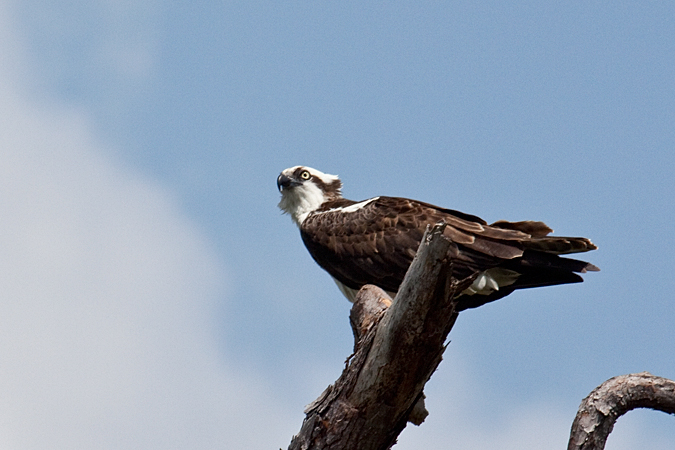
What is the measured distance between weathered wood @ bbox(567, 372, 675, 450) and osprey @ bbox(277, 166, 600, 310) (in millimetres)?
2774

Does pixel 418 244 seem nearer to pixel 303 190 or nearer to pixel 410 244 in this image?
pixel 410 244

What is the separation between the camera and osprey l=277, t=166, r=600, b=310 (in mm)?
7965

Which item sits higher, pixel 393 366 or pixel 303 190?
pixel 303 190

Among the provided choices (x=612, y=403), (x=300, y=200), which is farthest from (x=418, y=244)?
(x=612, y=403)

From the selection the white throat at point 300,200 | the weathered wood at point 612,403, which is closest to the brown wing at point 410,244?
the white throat at point 300,200

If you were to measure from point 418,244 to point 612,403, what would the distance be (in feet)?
12.0

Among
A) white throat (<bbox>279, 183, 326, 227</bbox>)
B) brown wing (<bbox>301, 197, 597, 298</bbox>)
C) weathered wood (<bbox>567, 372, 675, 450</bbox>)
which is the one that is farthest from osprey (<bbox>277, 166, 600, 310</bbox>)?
weathered wood (<bbox>567, 372, 675, 450</bbox>)

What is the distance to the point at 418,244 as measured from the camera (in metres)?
8.43

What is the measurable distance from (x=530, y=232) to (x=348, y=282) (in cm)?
192

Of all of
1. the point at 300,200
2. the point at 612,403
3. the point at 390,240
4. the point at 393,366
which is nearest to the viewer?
the point at 393,366

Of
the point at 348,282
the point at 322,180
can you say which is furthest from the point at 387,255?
the point at 322,180

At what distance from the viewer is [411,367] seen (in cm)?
483

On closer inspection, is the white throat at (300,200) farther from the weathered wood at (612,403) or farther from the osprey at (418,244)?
the weathered wood at (612,403)

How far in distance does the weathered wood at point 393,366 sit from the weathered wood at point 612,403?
888mm
